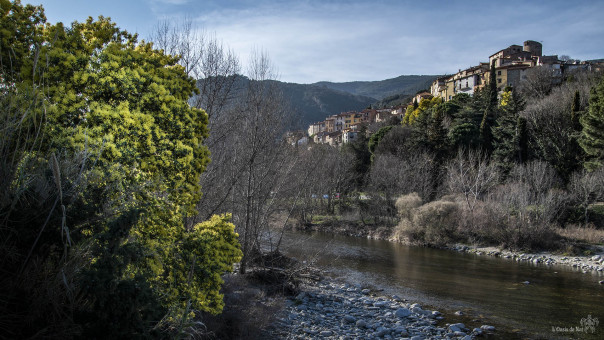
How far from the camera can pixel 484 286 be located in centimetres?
1608

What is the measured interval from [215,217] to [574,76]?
181 ft

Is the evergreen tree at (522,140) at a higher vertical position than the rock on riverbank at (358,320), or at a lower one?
higher

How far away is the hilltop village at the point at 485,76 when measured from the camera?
60491 mm

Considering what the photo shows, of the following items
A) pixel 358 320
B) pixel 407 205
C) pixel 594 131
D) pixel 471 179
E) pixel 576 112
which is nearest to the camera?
pixel 358 320

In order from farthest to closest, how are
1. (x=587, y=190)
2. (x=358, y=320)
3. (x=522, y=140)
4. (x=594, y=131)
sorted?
(x=522, y=140) < (x=594, y=131) < (x=587, y=190) < (x=358, y=320)

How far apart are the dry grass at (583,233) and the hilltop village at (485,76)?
28286 mm

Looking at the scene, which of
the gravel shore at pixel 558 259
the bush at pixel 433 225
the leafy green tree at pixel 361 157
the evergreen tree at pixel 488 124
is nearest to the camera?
the gravel shore at pixel 558 259

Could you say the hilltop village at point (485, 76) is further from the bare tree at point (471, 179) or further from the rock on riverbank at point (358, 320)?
the rock on riverbank at point (358, 320)

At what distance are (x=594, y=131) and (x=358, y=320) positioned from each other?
2812 centimetres

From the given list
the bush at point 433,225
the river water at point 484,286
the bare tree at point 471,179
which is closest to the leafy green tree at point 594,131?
the bare tree at point 471,179

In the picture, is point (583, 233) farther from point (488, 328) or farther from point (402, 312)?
point (402, 312)

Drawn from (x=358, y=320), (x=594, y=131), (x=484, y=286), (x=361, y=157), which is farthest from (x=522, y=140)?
(x=358, y=320)

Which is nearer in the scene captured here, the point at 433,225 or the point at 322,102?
the point at 433,225

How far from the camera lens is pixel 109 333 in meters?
3.66
